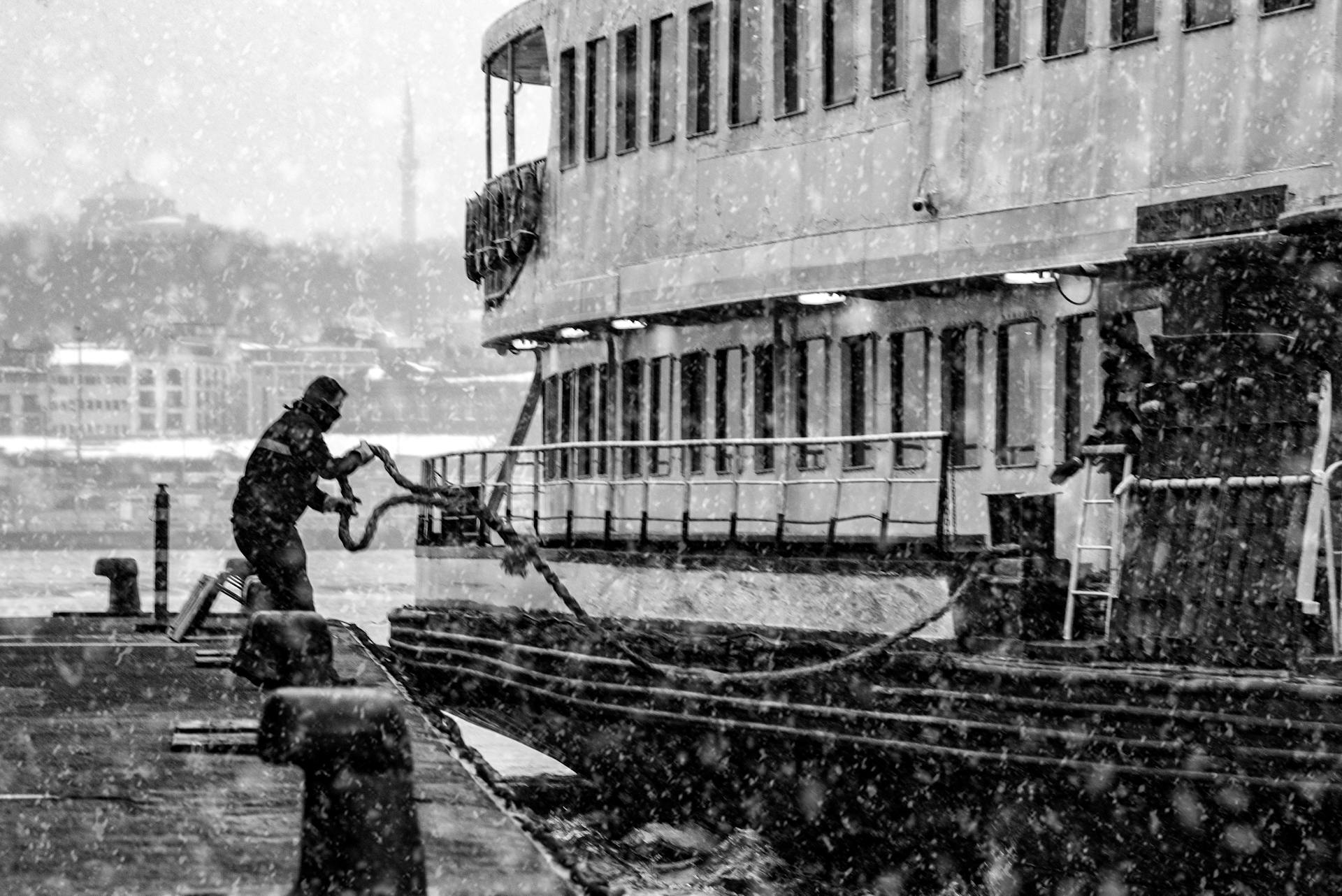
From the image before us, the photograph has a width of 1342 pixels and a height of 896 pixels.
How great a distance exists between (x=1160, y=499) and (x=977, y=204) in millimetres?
5715

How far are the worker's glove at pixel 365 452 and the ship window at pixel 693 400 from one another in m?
8.99

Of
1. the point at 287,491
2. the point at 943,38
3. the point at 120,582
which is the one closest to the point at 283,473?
the point at 287,491

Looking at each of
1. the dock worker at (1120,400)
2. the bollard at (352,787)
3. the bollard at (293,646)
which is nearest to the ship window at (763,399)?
the dock worker at (1120,400)

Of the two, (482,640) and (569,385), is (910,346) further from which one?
(569,385)

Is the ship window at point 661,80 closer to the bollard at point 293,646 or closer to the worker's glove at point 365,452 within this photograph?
the worker's glove at point 365,452

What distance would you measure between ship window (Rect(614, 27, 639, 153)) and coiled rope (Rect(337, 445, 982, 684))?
7.43m

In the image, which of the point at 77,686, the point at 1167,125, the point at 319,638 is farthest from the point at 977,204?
the point at 319,638

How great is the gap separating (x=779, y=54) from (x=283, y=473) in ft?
27.1

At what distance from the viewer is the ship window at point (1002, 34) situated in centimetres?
1501

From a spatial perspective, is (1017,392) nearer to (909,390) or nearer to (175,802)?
(909,390)

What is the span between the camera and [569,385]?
2261 centimetres

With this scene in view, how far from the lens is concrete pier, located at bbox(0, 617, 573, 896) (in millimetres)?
5316

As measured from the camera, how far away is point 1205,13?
44.1ft

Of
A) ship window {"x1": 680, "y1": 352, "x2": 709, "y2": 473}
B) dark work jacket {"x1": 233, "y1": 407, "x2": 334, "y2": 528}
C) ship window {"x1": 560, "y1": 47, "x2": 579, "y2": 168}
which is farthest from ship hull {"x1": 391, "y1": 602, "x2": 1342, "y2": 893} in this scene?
ship window {"x1": 560, "y1": 47, "x2": 579, "y2": 168}
